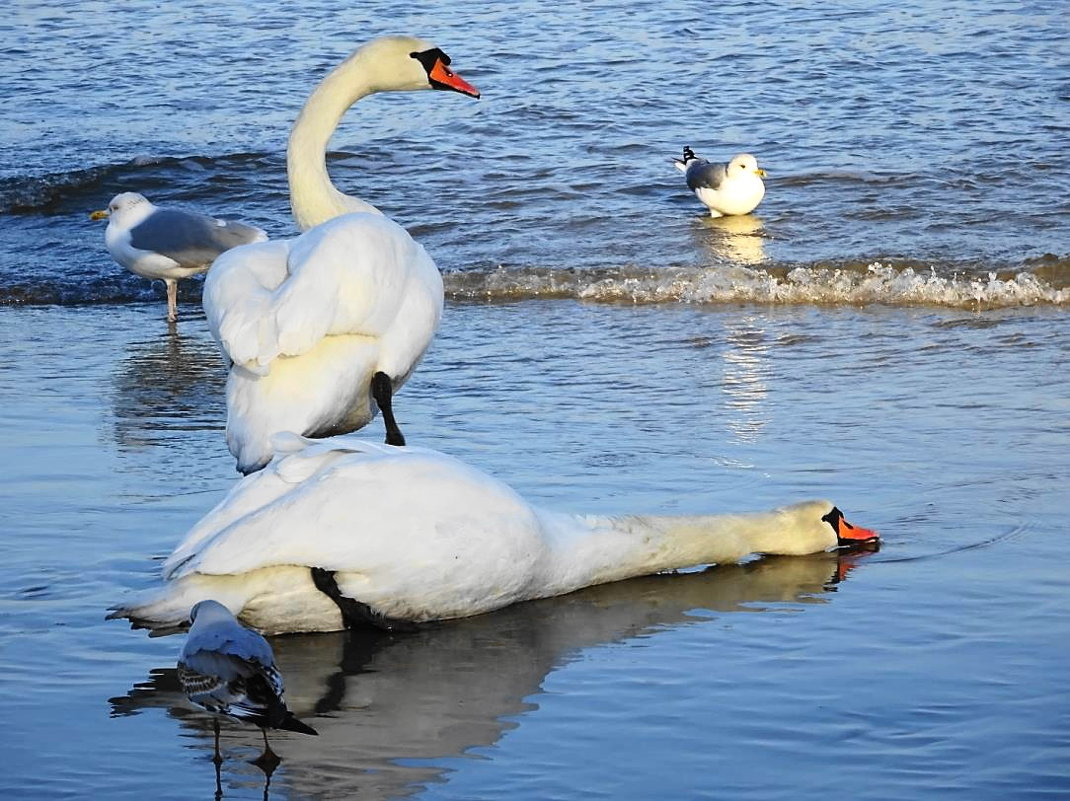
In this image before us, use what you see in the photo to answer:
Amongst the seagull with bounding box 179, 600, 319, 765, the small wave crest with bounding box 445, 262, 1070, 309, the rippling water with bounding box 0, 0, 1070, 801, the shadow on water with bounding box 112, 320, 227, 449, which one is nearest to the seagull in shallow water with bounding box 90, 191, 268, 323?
the rippling water with bounding box 0, 0, 1070, 801

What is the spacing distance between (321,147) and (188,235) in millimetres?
3889

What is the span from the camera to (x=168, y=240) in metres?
11.1

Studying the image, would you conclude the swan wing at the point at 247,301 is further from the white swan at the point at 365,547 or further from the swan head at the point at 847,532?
the swan head at the point at 847,532

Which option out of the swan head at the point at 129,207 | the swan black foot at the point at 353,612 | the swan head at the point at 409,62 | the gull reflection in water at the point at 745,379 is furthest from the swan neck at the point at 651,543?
the swan head at the point at 129,207

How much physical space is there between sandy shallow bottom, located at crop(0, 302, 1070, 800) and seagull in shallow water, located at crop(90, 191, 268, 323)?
2.23 meters

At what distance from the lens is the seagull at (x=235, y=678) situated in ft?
12.0

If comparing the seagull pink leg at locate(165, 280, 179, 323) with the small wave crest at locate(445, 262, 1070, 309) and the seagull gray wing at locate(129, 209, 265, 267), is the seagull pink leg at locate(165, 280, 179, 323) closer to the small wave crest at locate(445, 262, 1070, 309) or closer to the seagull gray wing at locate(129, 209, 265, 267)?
the seagull gray wing at locate(129, 209, 265, 267)

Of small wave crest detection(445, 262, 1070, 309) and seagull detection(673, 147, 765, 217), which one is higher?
seagull detection(673, 147, 765, 217)

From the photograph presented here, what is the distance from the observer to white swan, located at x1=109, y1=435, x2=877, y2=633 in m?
4.67

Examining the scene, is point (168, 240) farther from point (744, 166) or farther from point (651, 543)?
point (651, 543)

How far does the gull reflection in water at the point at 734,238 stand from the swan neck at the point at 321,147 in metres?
4.07

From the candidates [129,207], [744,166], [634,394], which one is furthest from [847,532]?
[744,166]

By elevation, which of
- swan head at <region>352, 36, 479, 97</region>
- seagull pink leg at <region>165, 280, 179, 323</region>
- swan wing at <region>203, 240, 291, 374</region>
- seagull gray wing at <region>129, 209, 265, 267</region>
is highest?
swan head at <region>352, 36, 479, 97</region>

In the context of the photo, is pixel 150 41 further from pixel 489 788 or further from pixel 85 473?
pixel 489 788
